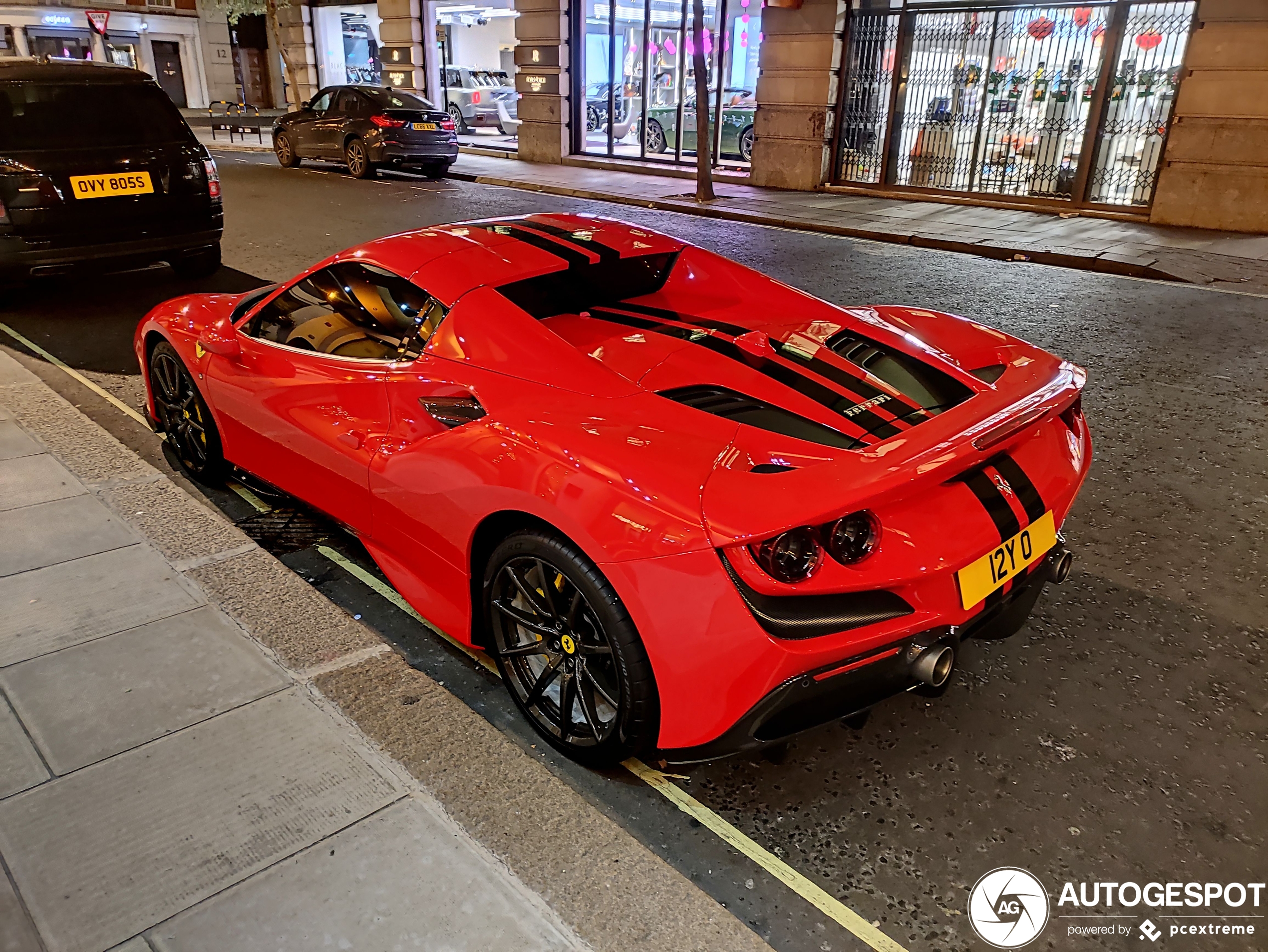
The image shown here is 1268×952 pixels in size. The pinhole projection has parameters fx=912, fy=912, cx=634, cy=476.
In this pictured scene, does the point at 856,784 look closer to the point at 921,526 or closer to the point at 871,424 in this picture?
the point at 921,526

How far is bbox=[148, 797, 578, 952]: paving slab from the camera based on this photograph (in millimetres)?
1993

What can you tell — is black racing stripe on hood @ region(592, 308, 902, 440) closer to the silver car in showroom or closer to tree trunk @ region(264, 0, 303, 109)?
the silver car in showroom

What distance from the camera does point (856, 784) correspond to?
2.62m

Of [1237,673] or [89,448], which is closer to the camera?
[1237,673]

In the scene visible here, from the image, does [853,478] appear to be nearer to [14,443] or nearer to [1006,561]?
[1006,561]

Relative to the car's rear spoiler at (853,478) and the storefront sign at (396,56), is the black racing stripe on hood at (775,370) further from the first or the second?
the storefront sign at (396,56)

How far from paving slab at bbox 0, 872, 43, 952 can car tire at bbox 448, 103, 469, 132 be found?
88.6 ft

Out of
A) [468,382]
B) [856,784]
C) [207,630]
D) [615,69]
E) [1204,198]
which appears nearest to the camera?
[856,784]

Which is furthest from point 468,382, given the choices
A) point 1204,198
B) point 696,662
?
point 1204,198

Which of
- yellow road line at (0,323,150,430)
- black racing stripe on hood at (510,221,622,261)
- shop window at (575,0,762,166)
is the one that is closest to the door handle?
black racing stripe on hood at (510,221,622,261)

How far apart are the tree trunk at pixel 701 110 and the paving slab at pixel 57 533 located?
12.2m

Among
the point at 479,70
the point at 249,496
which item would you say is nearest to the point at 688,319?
the point at 249,496

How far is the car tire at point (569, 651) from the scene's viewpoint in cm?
236

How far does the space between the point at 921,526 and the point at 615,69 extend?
2031 cm
